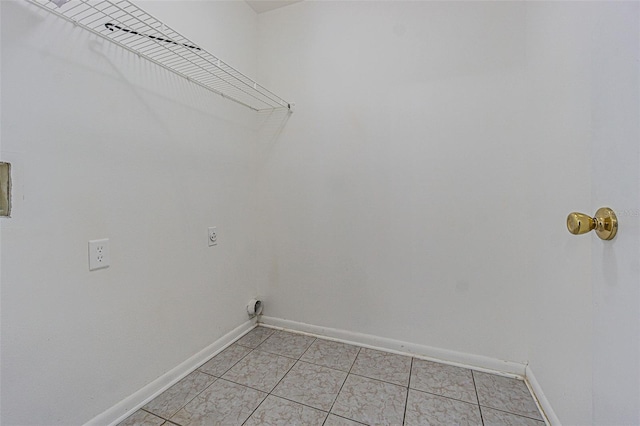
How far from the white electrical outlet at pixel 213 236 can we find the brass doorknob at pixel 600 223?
162 centimetres

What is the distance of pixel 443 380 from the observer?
1452 millimetres

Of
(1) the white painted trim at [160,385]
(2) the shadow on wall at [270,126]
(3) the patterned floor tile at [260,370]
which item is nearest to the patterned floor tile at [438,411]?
(3) the patterned floor tile at [260,370]

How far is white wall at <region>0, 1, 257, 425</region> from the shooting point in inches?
35.8

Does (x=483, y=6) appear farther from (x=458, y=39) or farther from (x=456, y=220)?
(x=456, y=220)

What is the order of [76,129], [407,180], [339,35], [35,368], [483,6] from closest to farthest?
[35,368], [76,129], [483,6], [407,180], [339,35]

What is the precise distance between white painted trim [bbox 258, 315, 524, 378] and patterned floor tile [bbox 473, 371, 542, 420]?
0.05 meters

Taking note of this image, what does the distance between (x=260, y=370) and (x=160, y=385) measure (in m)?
0.49

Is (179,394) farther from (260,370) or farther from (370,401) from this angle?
(370,401)

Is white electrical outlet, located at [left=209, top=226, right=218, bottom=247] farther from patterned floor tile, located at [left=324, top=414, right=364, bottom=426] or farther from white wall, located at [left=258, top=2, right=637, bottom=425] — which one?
patterned floor tile, located at [left=324, top=414, right=364, bottom=426]

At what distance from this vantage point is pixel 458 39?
152 centimetres

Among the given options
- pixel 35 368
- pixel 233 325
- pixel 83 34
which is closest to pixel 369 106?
pixel 83 34

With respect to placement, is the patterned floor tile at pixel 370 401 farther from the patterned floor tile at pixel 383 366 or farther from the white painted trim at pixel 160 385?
the white painted trim at pixel 160 385

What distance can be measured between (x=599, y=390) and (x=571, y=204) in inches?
25.6

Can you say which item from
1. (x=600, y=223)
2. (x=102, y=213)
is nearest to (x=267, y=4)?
(x=102, y=213)
